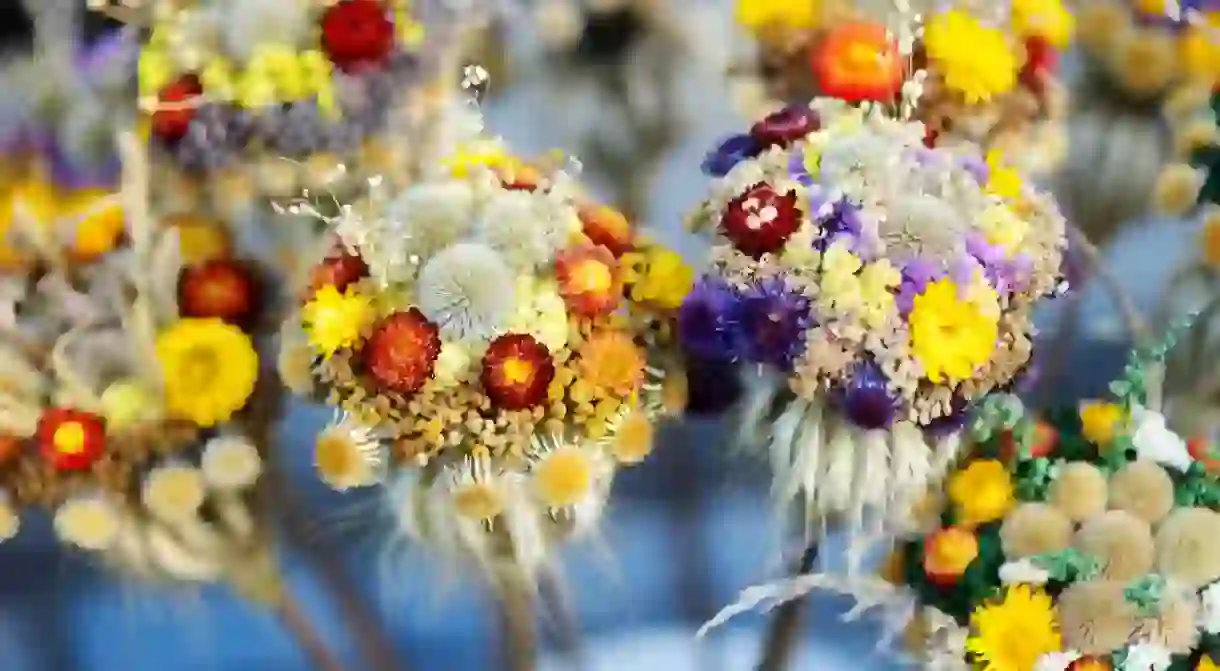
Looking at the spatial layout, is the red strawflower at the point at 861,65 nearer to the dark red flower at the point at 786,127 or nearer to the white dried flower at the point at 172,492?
the dark red flower at the point at 786,127

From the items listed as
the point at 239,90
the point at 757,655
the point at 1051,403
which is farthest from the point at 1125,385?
the point at 239,90

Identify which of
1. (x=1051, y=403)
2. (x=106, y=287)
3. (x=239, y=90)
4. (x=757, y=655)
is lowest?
(x=757, y=655)

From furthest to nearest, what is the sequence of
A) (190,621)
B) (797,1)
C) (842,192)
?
(190,621) → (797,1) → (842,192)

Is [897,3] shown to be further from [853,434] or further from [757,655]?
[757,655]

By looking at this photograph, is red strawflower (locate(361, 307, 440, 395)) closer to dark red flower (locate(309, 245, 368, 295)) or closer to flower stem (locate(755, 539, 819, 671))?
dark red flower (locate(309, 245, 368, 295))

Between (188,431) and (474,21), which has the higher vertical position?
(474,21)

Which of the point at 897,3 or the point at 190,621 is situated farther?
the point at 190,621

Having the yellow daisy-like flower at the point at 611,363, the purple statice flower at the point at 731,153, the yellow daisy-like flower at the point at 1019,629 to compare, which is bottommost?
the yellow daisy-like flower at the point at 1019,629

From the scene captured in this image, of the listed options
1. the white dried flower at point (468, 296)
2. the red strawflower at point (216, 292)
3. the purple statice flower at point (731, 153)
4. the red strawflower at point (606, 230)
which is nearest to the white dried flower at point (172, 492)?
the red strawflower at point (216, 292)

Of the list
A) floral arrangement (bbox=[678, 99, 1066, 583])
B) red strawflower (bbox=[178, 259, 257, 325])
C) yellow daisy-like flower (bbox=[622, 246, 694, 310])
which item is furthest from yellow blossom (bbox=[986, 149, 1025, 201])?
red strawflower (bbox=[178, 259, 257, 325])
